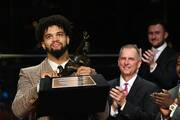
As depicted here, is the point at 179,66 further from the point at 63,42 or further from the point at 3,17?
the point at 3,17

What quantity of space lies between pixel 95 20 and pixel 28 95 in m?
3.89

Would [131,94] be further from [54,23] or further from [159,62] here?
[54,23]

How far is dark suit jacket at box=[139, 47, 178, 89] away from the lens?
4.61 m

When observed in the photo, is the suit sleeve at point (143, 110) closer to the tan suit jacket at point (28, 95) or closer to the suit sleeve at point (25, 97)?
the tan suit jacket at point (28, 95)

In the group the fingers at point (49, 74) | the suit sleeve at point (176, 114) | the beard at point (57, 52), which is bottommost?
the suit sleeve at point (176, 114)

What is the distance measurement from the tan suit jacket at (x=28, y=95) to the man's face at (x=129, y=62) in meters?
0.99

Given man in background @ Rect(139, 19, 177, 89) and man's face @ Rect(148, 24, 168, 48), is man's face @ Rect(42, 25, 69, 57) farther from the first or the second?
man's face @ Rect(148, 24, 168, 48)

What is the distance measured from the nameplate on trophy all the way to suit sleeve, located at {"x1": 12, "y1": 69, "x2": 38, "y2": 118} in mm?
157

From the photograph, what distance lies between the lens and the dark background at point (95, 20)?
20.7 feet

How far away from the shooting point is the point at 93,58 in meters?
5.87

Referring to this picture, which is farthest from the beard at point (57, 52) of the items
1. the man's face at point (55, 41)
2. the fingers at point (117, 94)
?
the fingers at point (117, 94)

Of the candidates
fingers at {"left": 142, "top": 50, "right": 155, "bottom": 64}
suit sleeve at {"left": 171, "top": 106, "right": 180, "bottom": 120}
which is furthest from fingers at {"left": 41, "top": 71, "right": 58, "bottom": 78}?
fingers at {"left": 142, "top": 50, "right": 155, "bottom": 64}

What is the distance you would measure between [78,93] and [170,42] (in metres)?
4.14

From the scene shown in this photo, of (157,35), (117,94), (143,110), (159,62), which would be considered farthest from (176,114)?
(157,35)
